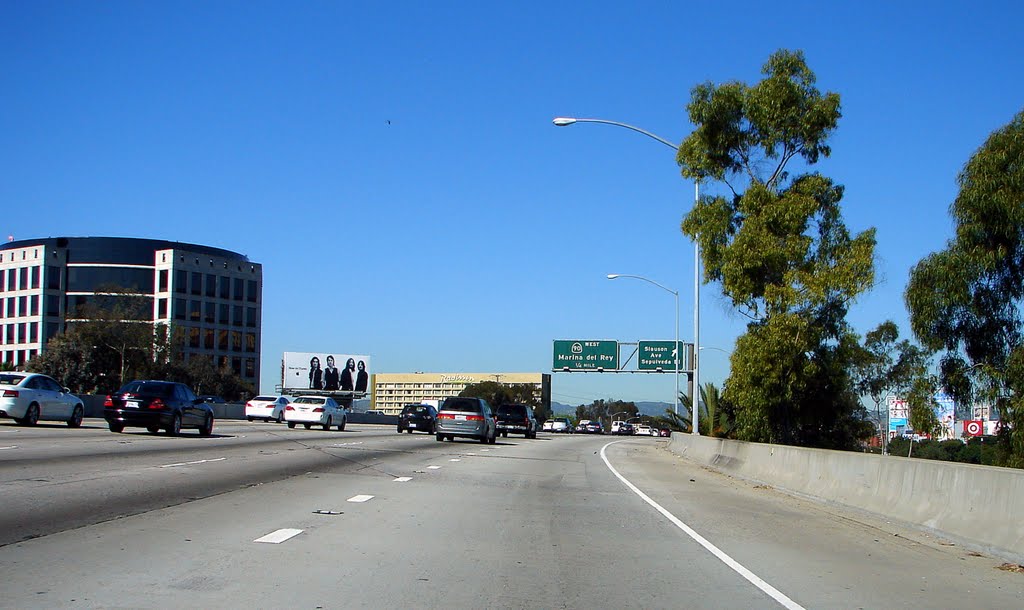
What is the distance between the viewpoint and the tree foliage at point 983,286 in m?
21.0

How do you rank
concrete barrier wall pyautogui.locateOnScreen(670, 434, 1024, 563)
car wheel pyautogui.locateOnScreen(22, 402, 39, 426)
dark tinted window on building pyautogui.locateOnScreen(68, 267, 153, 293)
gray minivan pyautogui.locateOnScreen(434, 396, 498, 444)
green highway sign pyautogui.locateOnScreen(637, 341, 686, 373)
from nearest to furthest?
concrete barrier wall pyautogui.locateOnScreen(670, 434, 1024, 563) < car wheel pyautogui.locateOnScreen(22, 402, 39, 426) < gray minivan pyautogui.locateOnScreen(434, 396, 498, 444) < green highway sign pyautogui.locateOnScreen(637, 341, 686, 373) < dark tinted window on building pyautogui.locateOnScreen(68, 267, 153, 293)

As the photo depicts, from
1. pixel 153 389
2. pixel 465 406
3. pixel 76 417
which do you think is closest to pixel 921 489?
pixel 153 389

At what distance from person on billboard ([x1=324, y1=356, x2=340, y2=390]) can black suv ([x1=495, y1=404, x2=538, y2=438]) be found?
81.1 m

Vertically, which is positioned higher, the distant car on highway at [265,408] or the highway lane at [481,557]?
the highway lane at [481,557]

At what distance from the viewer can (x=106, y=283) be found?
105000 mm

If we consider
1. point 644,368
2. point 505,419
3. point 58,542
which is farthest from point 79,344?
point 58,542

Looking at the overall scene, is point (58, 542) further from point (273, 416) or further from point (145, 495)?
point (273, 416)

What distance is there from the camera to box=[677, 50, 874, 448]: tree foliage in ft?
80.5

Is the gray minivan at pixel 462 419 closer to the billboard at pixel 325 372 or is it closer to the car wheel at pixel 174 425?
the car wheel at pixel 174 425

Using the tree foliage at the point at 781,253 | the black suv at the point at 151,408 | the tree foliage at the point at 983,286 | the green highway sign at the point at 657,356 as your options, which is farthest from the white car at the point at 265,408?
the tree foliage at the point at 983,286

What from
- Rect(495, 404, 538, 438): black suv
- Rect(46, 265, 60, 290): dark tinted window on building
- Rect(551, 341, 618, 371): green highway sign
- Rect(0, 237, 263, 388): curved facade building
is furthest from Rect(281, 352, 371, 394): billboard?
Rect(495, 404, 538, 438): black suv

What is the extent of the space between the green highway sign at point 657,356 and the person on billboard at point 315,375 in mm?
66631

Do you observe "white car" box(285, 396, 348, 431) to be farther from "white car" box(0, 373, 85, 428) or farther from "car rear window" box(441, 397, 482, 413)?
"white car" box(0, 373, 85, 428)

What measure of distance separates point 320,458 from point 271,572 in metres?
15.9
